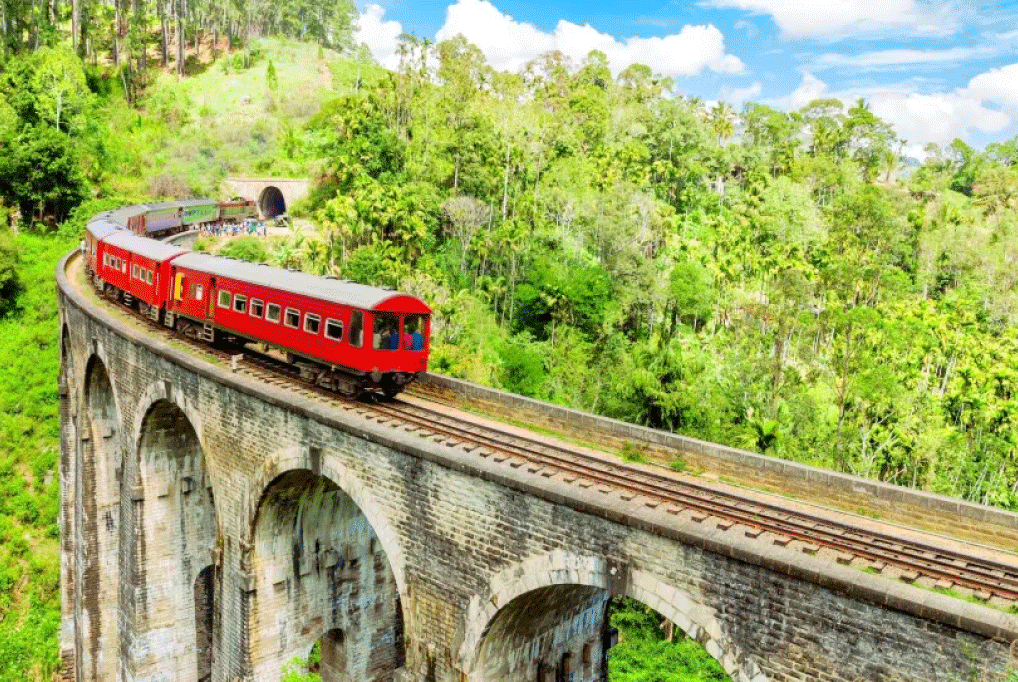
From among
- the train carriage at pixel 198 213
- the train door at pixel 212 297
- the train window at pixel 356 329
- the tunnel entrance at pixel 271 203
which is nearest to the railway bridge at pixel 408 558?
the train window at pixel 356 329

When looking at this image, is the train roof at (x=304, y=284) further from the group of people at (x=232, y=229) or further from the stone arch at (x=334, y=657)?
the group of people at (x=232, y=229)

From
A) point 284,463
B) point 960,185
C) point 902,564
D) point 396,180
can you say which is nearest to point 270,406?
point 284,463

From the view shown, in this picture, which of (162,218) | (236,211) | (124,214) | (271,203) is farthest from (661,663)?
(271,203)

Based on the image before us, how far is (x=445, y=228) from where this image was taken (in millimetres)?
50750

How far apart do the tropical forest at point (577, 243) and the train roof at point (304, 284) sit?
46.8ft

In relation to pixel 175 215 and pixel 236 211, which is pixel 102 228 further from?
pixel 236 211

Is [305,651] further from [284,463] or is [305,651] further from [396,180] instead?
[396,180]

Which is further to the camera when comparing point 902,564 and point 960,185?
point 960,185

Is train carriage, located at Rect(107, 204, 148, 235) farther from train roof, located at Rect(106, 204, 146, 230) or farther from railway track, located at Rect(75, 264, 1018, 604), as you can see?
railway track, located at Rect(75, 264, 1018, 604)

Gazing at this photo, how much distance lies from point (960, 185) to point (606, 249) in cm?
5492

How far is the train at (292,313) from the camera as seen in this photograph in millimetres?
17312

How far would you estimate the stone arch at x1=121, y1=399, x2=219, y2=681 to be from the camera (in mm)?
22656

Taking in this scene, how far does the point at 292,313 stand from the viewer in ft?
62.5

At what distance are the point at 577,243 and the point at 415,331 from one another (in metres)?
32.8
